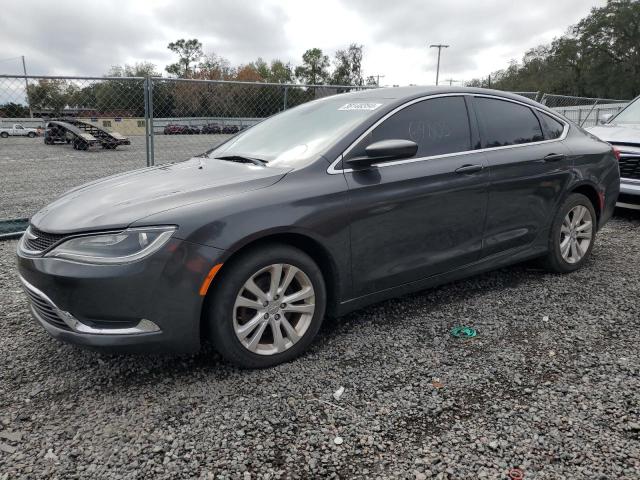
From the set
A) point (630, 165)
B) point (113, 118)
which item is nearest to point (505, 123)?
point (630, 165)

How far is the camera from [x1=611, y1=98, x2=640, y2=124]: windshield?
24.5 feet

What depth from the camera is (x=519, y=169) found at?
3.77 meters

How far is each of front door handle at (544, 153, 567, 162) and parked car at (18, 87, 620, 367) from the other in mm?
13

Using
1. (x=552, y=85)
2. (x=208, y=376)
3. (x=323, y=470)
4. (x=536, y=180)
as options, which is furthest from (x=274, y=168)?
(x=552, y=85)

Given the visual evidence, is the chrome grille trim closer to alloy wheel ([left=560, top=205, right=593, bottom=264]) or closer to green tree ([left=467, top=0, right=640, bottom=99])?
alloy wheel ([left=560, top=205, right=593, bottom=264])

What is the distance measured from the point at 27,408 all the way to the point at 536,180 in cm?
373

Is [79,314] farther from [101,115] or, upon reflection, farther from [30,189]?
[30,189]

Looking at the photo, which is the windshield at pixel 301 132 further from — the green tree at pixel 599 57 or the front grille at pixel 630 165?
the green tree at pixel 599 57

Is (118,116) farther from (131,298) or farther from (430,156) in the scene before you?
(131,298)

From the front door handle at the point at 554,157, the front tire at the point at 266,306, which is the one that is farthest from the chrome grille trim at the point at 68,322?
the front door handle at the point at 554,157

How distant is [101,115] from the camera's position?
29.5ft

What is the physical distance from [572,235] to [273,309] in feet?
9.83

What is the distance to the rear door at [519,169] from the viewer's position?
367 centimetres

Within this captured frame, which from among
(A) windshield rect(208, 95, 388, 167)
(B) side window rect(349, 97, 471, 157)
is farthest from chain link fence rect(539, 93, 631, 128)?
(A) windshield rect(208, 95, 388, 167)
